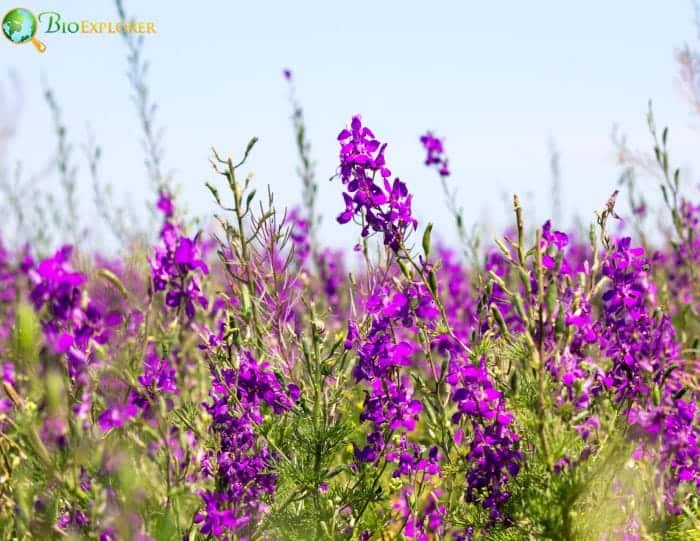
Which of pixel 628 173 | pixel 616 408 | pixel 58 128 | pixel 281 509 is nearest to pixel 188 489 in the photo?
pixel 281 509

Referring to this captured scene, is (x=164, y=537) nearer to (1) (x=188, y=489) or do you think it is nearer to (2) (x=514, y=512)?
(1) (x=188, y=489)

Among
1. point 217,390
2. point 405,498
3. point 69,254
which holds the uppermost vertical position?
point 69,254

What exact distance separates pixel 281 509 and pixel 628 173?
5174mm

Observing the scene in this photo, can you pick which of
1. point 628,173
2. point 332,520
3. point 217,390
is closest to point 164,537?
point 332,520

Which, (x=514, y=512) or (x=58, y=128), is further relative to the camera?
(x=58, y=128)

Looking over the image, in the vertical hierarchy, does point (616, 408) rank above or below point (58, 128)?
below

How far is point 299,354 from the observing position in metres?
2.76

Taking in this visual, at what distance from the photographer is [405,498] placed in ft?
10.0

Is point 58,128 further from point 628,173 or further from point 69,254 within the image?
point 69,254

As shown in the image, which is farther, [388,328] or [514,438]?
[388,328]

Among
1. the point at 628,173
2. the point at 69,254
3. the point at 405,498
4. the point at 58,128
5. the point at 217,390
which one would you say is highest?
the point at 58,128

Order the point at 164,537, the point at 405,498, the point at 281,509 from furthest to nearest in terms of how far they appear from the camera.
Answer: the point at 405,498
the point at 281,509
the point at 164,537

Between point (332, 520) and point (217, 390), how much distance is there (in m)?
0.61

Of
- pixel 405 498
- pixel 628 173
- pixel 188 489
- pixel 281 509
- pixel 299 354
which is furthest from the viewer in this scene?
pixel 628 173
